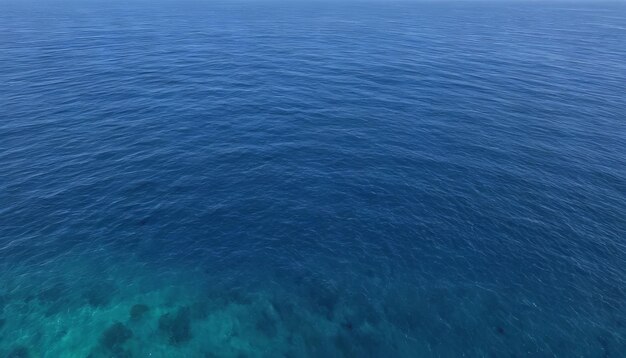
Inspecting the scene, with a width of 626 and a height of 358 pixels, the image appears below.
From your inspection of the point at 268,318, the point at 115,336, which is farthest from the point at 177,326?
the point at 268,318

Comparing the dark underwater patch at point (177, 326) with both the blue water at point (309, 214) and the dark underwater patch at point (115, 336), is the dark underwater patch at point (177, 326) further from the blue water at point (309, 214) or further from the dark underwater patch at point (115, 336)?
the dark underwater patch at point (115, 336)

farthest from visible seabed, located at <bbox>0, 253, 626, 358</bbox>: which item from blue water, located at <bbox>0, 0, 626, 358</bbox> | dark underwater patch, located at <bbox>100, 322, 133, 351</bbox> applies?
blue water, located at <bbox>0, 0, 626, 358</bbox>

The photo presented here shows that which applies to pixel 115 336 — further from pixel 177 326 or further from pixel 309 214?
pixel 309 214

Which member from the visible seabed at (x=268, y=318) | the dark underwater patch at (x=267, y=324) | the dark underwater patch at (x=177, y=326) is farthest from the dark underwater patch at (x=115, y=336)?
the dark underwater patch at (x=267, y=324)

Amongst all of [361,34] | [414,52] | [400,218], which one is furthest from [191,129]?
[361,34]

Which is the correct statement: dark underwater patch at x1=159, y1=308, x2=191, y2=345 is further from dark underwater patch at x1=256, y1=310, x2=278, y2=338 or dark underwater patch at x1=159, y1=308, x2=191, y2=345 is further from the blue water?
dark underwater patch at x1=256, y1=310, x2=278, y2=338
